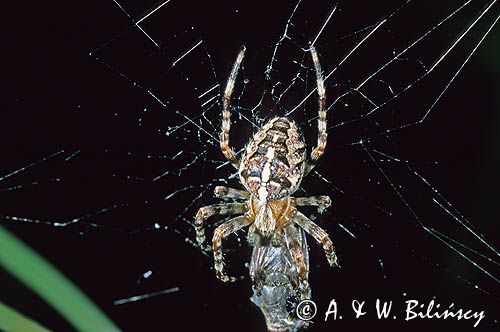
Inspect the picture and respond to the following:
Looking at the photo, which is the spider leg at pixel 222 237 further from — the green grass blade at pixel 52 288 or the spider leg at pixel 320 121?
the green grass blade at pixel 52 288

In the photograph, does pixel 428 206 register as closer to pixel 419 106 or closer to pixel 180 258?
pixel 419 106

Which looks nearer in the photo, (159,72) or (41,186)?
(159,72)

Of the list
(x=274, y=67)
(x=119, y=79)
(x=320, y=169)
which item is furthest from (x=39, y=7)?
(x=320, y=169)

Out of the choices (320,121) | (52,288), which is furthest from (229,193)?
(52,288)

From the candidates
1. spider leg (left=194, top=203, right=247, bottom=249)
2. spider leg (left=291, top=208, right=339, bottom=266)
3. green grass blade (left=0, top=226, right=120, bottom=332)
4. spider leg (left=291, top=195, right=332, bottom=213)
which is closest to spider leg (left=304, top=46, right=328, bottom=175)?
spider leg (left=291, top=195, right=332, bottom=213)

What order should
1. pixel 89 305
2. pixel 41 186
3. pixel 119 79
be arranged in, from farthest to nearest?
1. pixel 41 186
2. pixel 119 79
3. pixel 89 305

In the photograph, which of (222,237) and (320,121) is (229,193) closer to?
(222,237)

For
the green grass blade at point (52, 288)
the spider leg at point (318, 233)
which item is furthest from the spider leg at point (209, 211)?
the green grass blade at point (52, 288)
